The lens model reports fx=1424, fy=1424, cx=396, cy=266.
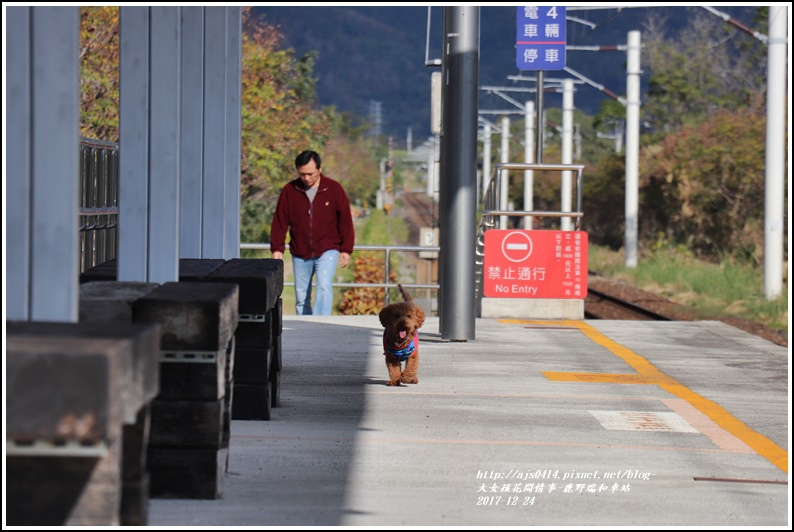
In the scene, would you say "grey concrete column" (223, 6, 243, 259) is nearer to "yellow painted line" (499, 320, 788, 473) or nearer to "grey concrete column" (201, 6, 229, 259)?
"grey concrete column" (201, 6, 229, 259)

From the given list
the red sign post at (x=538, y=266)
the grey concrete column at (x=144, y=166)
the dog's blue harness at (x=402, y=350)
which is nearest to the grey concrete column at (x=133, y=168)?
the grey concrete column at (x=144, y=166)

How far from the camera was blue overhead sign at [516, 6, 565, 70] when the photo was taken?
60.5 ft

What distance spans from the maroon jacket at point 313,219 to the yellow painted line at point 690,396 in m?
2.57

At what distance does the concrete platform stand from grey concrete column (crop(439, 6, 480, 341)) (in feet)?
2.92

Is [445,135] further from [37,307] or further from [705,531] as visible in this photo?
[37,307]

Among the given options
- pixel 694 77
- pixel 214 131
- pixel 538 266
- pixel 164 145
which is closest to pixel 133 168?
pixel 164 145

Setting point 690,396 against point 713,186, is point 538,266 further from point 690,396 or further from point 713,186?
point 713,186

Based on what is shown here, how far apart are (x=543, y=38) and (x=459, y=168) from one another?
6441 mm

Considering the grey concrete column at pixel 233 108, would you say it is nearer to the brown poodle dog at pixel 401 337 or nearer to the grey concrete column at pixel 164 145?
the brown poodle dog at pixel 401 337

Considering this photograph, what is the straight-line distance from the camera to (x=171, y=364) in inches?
218

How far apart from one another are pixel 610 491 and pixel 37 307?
9.42ft

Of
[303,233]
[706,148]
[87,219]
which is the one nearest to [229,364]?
[87,219]

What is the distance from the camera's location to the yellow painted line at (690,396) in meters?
7.38

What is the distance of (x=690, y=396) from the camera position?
9.34 m
